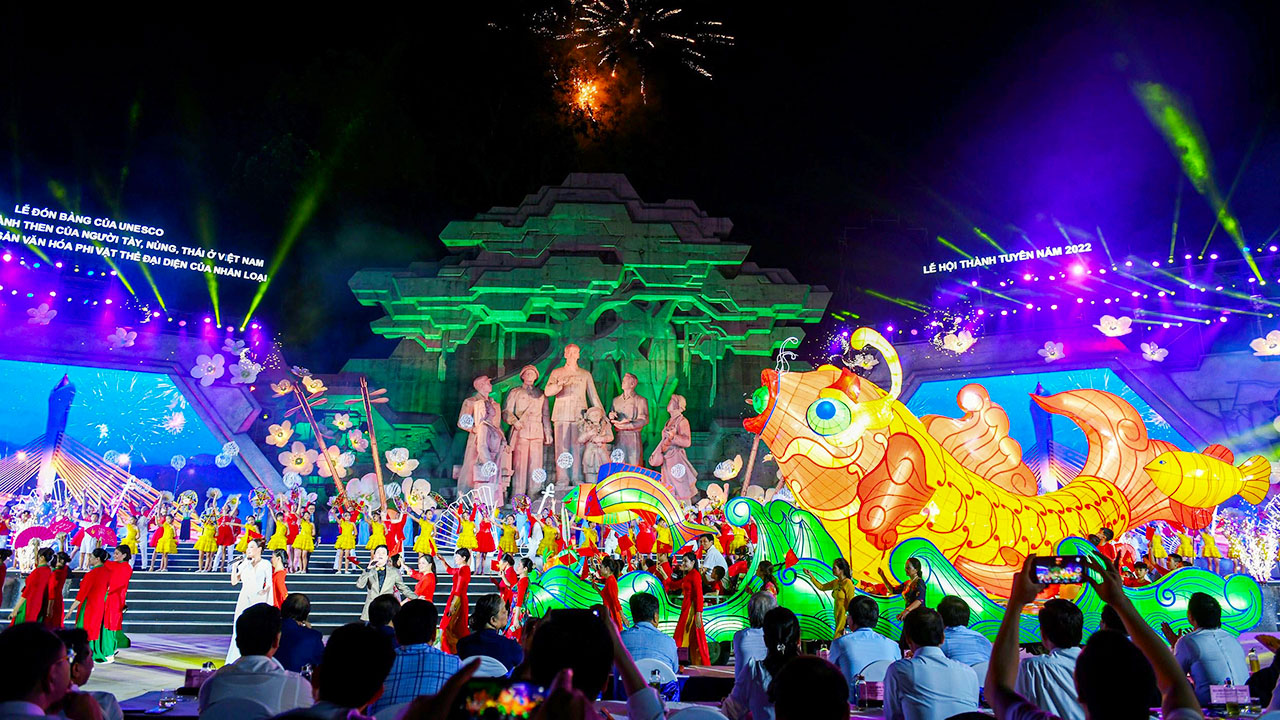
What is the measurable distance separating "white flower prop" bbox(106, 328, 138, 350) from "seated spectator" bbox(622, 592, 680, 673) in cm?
1930

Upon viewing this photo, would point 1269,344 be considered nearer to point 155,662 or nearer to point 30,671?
point 155,662

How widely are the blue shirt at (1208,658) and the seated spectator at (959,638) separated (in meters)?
0.96

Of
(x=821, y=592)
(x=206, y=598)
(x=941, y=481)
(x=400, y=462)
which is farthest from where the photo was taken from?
(x=400, y=462)

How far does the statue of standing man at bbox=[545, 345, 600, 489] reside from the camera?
22438 millimetres

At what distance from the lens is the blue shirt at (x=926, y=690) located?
135 inches

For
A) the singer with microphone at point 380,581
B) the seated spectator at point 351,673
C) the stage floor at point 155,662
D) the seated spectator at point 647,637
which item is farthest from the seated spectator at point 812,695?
the singer with microphone at point 380,581

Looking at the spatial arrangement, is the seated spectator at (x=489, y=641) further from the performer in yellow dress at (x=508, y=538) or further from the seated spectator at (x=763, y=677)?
the performer in yellow dress at (x=508, y=538)

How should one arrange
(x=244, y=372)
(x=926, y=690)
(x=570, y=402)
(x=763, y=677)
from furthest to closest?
(x=570, y=402), (x=244, y=372), (x=763, y=677), (x=926, y=690)

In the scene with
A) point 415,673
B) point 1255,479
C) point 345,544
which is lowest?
point 415,673

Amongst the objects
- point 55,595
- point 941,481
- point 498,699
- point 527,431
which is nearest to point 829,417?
point 941,481

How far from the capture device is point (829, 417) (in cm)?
1039

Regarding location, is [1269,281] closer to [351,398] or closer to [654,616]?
[654,616]

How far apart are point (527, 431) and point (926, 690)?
19694 millimetres

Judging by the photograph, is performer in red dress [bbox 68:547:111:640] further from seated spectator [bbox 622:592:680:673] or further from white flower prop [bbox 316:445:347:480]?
white flower prop [bbox 316:445:347:480]
